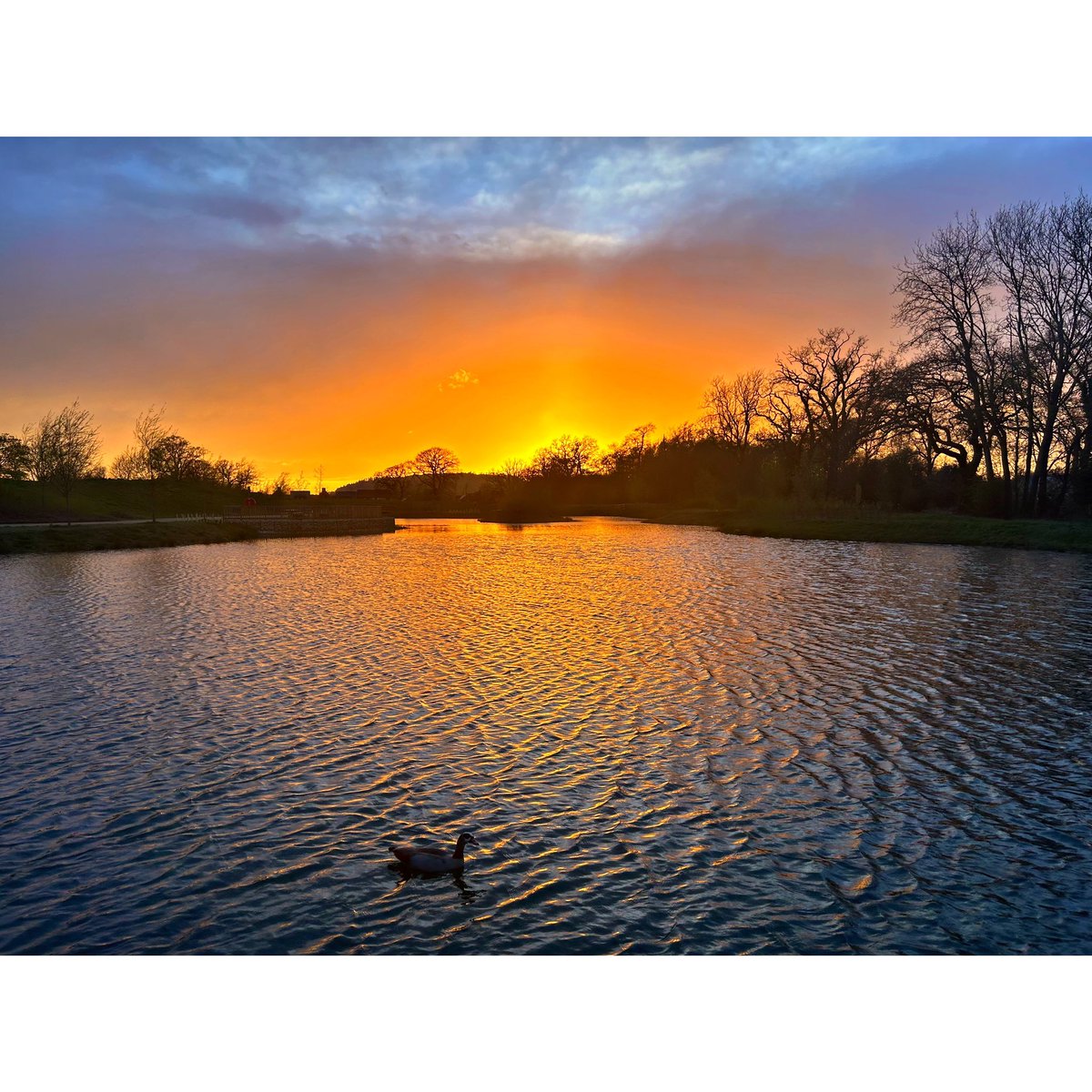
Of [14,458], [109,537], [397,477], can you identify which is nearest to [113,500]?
[14,458]

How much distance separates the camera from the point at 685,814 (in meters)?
8.48

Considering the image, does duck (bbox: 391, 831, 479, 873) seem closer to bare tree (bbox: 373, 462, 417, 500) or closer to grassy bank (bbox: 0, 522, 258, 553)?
grassy bank (bbox: 0, 522, 258, 553)

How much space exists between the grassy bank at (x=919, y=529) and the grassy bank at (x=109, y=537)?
40764 millimetres

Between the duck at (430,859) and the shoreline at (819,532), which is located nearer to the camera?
→ the duck at (430,859)

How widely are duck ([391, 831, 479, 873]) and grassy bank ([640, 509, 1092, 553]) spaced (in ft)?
132

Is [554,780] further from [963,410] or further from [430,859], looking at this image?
[963,410]

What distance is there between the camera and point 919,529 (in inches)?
1833

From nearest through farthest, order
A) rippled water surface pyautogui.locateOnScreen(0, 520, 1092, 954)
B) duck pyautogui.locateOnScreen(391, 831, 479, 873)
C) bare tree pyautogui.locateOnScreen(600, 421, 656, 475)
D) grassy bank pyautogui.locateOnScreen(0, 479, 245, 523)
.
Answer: rippled water surface pyautogui.locateOnScreen(0, 520, 1092, 954) → duck pyautogui.locateOnScreen(391, 831, 479, 873) → grassy bank pyautogui.locateOnScreen(0, 479, 245, 523) → bare tree pyautogui.locateOnScreen(600, 421, 656, 475)

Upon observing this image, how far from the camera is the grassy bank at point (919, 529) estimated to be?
38844mm

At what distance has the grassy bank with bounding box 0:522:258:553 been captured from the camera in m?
43.7

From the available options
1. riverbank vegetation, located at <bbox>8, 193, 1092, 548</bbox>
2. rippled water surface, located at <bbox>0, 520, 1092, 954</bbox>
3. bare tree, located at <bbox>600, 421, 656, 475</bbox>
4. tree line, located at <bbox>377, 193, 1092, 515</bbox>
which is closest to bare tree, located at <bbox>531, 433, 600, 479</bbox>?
bare tree, located at <bbox>600, 421, 656, 475</bbox>

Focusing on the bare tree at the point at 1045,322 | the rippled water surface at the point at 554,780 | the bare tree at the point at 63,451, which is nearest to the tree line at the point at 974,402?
the bare tree at the point at 1045,322

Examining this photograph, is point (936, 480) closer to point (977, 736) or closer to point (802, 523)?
point (802, 523)

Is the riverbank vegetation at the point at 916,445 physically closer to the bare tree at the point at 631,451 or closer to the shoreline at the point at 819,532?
the shoreline at the point at 819,532
